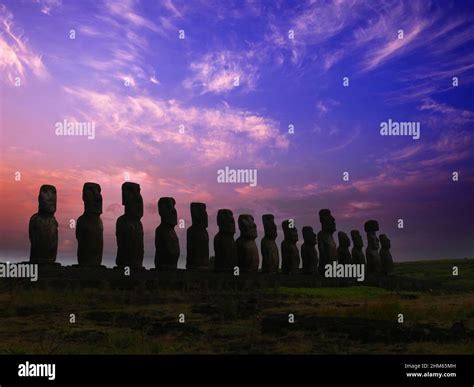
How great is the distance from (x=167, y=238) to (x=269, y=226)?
10717mm

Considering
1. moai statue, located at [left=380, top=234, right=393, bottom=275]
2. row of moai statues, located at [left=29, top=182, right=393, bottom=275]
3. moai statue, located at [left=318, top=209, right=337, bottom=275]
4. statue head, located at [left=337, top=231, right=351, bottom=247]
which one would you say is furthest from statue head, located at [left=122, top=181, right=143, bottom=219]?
moai statue, located at [left=380, top=234, right=393, bottom=275]

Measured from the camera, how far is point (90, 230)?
27.7m

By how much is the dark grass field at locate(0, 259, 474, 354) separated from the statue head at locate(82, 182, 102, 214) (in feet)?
19.9

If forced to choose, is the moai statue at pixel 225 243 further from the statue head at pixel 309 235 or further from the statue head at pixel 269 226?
the statue head at pixel 309 235

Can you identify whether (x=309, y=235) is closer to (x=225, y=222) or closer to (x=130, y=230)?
(x=225, y=222)

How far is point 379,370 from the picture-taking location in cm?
866

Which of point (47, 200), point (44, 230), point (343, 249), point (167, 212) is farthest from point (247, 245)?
point (343, 249)

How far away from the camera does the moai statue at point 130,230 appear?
28.6 m

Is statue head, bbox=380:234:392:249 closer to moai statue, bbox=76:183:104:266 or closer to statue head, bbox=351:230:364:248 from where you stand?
statue head, bbox=351:230:364:248

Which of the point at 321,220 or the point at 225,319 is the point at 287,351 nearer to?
the point at 225,319

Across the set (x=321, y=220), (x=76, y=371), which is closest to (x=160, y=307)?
(x=76, y=371)

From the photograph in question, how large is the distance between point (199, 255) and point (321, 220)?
44.1 feet

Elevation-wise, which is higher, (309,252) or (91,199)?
(91,199)

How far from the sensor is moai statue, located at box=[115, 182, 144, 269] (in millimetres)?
28625
